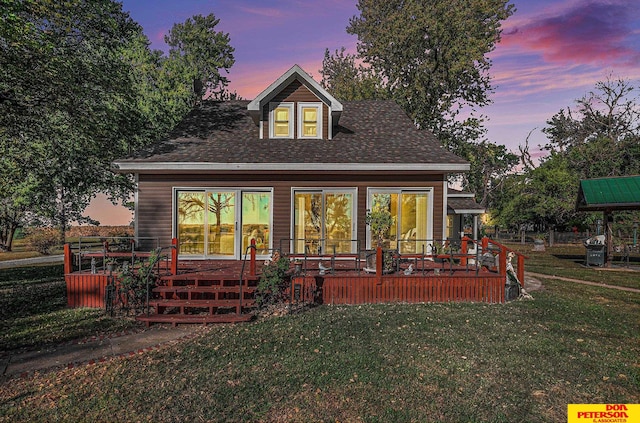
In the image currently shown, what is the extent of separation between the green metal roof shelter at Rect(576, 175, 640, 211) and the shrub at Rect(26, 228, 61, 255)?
124 feet

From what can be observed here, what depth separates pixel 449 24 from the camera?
25484mm

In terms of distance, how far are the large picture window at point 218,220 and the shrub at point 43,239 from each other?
22815mm

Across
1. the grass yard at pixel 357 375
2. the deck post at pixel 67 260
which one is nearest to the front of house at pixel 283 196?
the deck post at pixel 67 260

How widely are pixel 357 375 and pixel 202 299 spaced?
566 cm

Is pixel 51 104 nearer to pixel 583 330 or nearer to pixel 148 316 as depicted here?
pixel 148 316

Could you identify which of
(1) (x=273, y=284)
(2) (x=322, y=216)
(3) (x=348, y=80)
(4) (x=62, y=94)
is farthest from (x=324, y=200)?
(3) (x=348, y=80)

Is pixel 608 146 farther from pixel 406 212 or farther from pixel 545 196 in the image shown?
pixel 406 212

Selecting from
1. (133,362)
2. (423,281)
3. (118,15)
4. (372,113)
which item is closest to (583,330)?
(423,281)

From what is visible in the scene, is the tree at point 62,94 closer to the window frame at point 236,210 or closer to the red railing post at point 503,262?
the window frame at point 236,210

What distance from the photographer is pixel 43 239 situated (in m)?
29.8

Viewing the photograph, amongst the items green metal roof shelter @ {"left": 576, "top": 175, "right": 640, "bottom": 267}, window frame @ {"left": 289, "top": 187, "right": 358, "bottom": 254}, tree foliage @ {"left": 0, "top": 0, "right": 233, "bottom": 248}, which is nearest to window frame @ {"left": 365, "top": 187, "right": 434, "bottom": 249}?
window frame @ {"left": 289, "top": 187, "right": 358, "bottom": 254}

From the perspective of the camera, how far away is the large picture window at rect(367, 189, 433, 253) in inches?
546

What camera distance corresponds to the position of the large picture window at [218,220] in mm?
13742

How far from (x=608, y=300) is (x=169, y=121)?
25.5 metres
